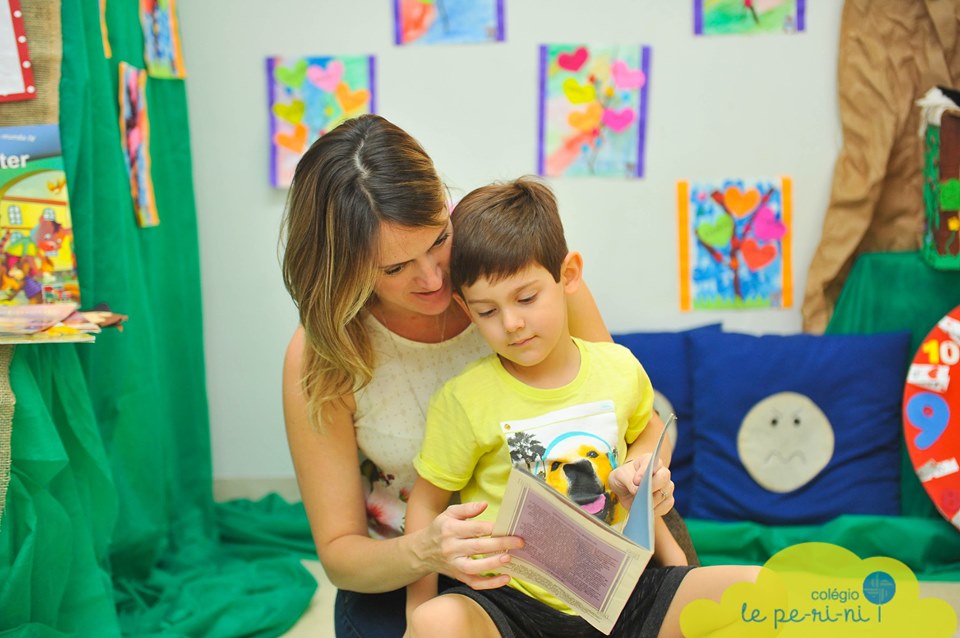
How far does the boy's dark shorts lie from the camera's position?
1.49 meters

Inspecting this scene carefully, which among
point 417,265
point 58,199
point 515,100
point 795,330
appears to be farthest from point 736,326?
point 58,199

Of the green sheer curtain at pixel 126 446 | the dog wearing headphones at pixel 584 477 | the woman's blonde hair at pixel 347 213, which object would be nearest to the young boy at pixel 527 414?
the dog wearing headphones at pixel 584 477

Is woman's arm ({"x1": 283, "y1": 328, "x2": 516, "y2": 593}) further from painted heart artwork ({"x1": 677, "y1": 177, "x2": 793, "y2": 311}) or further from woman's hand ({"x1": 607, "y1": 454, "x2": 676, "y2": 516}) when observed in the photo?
painted heart artwork ({"x1": 677, "y1": 177, "x2": 793, "y2": 311})

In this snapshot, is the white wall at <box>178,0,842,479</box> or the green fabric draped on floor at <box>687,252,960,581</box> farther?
the white wall at <box>178,0,842,479</box>

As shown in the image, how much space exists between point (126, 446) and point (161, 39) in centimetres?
117

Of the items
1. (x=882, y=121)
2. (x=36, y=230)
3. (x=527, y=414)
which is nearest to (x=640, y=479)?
(x=527, y=414)

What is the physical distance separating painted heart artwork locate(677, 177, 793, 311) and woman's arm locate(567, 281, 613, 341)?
4.13ft

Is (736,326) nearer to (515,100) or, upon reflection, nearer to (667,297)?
(667,297)

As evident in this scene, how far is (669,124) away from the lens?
2939 millimetres

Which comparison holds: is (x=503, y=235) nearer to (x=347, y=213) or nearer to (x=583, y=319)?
(x=347, y=213)

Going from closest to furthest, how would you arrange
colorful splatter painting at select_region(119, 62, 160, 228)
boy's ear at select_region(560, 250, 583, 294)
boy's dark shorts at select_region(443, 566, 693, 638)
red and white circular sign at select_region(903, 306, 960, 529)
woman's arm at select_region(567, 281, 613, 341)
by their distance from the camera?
boy's dark shorts at select_region(443, 566, 693, 638)
boy's ear at select_region(560, 250, 583, 294)
woman's arm at select_region(567, 281, 613, 341)
colorful splatter painting at select_region(119, 62, 160, 228)
red and white circular sign at select_region(903, 306, 960, 529)

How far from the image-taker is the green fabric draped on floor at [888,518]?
267 centimetres

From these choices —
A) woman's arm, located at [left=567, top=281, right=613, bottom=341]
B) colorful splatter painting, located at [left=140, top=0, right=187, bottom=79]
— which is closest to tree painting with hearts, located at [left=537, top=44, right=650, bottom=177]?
colorful splatter painting, located at [left=140, top=0, right=187, bottom=79]

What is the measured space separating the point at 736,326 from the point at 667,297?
235 mm
